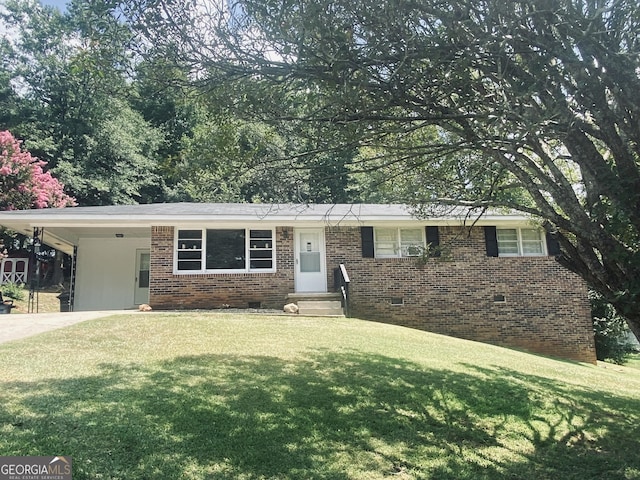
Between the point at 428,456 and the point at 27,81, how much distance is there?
102ft

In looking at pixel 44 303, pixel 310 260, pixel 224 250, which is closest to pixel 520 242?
pixel 310 260

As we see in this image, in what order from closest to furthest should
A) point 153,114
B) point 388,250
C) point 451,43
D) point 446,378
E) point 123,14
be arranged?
point 451,43
point 123,14
point 446,378
point 388,250
point 153,114

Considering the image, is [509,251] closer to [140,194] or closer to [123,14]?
[123,14]

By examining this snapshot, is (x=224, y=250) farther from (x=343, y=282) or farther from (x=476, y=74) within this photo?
(x=476, y=74)

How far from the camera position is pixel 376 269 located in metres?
13.7

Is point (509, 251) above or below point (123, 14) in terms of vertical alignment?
below

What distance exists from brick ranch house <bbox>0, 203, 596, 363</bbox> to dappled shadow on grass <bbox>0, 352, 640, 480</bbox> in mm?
6881

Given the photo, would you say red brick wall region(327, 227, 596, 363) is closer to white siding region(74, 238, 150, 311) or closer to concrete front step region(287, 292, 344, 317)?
concrete front step region(287, 292, 344, 317)

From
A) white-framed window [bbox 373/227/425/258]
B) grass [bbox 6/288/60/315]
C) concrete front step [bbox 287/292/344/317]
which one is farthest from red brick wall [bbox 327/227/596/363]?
grass [bbox 6/288/60/315]

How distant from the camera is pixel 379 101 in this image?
171 inches

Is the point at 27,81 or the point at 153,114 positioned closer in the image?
the point at 27,81

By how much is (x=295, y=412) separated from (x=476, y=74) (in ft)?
13.0

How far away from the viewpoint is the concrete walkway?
8.13m

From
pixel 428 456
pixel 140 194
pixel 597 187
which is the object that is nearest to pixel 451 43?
pixel 597 187
